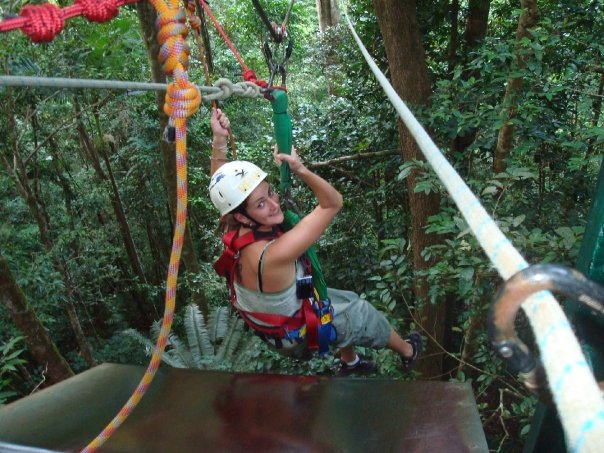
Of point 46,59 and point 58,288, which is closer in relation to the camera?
point 46,59

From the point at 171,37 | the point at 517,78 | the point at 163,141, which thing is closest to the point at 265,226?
the point at 171,37

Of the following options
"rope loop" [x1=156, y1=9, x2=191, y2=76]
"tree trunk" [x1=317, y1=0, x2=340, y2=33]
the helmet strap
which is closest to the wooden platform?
the helmet strap

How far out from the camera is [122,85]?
1.28 m

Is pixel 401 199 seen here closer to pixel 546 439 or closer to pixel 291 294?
pixel 291 294

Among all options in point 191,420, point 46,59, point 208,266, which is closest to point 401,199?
point 208,266

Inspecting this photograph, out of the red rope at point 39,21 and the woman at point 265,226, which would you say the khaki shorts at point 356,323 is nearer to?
the woman at point 265,226

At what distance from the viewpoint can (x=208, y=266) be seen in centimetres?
616

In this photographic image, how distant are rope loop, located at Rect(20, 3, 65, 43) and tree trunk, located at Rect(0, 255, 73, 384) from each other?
2988mm

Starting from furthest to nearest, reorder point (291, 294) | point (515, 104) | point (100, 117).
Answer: point (100, 117), point (515, 104), point (291, 294)

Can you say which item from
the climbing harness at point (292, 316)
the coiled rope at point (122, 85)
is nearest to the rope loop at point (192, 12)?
the coiled rope at point (122, 85)

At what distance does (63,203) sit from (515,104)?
18.1 feet

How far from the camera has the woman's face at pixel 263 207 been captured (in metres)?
2.16

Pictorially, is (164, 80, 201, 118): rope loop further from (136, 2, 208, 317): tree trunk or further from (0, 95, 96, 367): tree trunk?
(0, 95, 96, 367): tree trunk

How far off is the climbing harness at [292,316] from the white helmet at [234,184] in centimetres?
14
